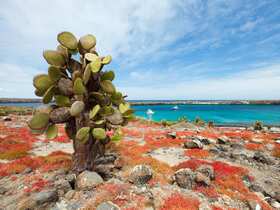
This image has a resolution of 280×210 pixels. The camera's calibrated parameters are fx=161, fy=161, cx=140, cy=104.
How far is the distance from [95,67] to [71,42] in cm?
128

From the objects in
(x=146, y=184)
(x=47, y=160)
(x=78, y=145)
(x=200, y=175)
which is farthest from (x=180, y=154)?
(x=47, y=160)

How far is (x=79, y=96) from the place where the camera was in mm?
5660

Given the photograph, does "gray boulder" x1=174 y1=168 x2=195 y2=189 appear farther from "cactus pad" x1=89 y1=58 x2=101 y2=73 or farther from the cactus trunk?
"cactus pad" x1=89 y1=58 x2=101 y2=73

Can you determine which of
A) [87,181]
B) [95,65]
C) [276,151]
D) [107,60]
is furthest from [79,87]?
A: [276,151]

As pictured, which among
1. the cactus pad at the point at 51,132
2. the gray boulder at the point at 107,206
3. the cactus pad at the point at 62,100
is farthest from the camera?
the cactus pad at the point at 51,132

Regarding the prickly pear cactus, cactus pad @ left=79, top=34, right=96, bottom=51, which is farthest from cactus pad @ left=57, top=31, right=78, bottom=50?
cactus pad @ left=79, top=34, right=96, bottom=51

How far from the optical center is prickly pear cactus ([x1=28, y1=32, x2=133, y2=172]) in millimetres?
5391

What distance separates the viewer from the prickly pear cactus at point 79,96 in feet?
17.7

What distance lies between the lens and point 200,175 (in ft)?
18.4

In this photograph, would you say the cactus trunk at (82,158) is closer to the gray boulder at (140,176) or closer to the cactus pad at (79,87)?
the gray boulder at (140,176)

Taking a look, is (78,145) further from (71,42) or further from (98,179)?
(71,42)

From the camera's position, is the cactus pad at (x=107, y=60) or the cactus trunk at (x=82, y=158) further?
the cactus trunk at (x=82, y=158)

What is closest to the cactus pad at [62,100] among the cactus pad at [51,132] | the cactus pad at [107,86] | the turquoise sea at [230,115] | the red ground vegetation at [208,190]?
the cactus pad at [51,132]

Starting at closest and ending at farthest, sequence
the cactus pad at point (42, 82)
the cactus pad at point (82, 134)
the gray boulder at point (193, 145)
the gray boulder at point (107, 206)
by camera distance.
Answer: the gray boulder at point (107, 206)
the cactus pad at point (82, 134)
the cactus pad at point (42, 82)
the gray boulder at point (193, 145)
